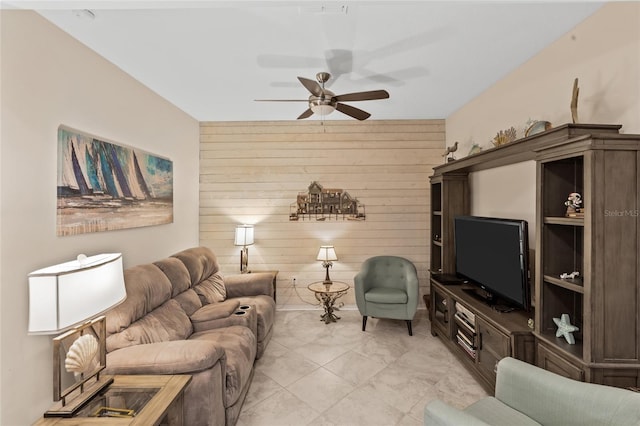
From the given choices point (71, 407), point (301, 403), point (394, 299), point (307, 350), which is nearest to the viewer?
point (71, 407)

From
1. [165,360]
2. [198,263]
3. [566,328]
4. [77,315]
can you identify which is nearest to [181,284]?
[198,263]

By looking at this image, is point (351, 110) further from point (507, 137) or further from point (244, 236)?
point (244, 236)

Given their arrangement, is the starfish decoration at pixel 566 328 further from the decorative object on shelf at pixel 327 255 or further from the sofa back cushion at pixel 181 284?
the sofa back cushion at pixel 181 284

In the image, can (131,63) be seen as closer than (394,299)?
Yes

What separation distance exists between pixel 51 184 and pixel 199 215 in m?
2.50

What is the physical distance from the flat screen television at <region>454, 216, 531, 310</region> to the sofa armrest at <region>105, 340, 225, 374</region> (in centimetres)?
230

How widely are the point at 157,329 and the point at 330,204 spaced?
8.93 ft

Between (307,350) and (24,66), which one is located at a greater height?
(24,66)

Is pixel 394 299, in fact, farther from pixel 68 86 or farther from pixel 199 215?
pixel 68 86

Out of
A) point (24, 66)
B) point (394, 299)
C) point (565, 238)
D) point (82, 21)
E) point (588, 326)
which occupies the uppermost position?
point (82, 21)

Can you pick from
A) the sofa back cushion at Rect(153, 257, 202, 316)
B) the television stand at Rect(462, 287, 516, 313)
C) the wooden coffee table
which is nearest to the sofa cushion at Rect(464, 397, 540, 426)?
the television stand at Rect(462, 287, 516, 313)

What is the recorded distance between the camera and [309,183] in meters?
4.41

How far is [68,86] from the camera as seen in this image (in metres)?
2.13

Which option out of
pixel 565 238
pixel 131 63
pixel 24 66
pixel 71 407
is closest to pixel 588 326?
pixel 565 238
